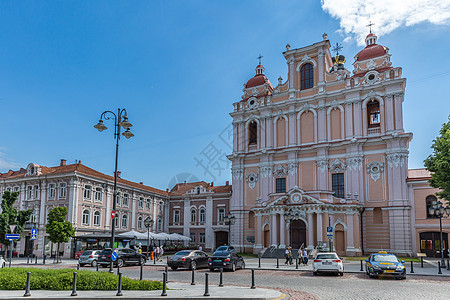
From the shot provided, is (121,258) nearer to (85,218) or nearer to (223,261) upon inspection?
(223,261)

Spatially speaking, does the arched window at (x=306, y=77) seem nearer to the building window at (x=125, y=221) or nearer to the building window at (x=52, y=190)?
the building window at (x=125, y=221)

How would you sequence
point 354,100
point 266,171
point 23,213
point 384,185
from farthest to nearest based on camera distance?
point 266,171, point 354,100, point 384,185, point 23,213

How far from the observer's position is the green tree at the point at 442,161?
1053 inches

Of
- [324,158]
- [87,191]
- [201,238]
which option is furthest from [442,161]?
[201,238]

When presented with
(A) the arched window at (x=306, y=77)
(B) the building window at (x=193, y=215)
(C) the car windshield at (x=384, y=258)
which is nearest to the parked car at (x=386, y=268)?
(C) the car windshield at (x=384, y=258)

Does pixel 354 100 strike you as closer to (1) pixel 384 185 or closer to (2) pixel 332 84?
(2) pixel 332 84

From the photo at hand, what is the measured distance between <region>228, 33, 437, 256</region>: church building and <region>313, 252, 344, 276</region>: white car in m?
15.1

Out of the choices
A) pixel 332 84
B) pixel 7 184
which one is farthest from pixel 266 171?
pixel 7 184

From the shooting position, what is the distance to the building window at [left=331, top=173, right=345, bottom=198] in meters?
45.8

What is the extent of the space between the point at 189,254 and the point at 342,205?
20689mm

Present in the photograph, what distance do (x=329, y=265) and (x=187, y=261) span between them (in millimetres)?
9280

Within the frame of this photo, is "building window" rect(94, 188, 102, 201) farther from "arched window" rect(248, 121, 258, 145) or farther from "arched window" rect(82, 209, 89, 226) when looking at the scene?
"arched window" rect(248, 121, 258, 145)

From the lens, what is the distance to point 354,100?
4638 centimetres

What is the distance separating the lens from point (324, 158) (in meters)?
46.7
